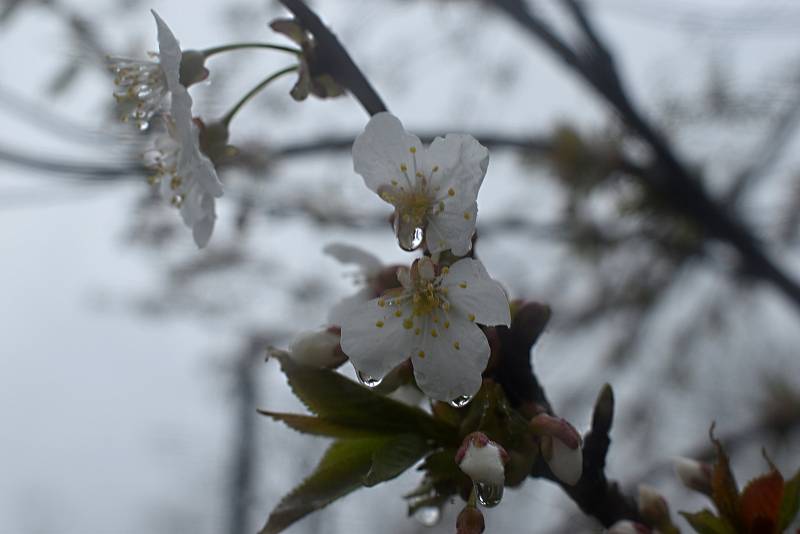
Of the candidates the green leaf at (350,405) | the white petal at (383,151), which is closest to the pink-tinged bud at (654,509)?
the green leaf at (350,405)

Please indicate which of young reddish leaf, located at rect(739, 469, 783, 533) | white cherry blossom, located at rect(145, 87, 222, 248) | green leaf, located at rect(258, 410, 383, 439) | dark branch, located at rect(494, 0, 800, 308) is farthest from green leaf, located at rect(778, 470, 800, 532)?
dark branch, located at rect(494, 0, 800, 308)

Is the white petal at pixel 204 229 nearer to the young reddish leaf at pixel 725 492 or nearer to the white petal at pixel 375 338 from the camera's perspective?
the white petal at pixel 375 338

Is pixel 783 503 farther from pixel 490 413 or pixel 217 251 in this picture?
pixel 217 251

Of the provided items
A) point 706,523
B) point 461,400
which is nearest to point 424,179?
point 461,400

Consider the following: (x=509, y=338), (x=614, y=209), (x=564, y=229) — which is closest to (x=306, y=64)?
(x=509, y=338)

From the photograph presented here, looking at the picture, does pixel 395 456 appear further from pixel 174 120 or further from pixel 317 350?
pixel 174 120

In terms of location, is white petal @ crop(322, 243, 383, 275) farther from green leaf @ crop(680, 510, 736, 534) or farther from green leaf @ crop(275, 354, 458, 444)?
green leaf @ crop(680, 510, 736, 534)
